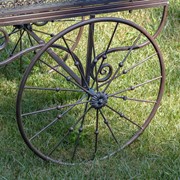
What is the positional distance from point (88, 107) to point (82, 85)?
433mm

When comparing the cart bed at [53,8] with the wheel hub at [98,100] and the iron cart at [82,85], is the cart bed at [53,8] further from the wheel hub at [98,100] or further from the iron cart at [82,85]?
the wheel hub at [98,100]

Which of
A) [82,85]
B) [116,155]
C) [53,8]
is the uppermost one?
[53,8]

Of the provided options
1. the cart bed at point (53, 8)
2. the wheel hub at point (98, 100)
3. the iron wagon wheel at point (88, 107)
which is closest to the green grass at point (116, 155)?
the iron wagon wheel at point (88, 107)

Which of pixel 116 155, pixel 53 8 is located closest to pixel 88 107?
pixel 116 155

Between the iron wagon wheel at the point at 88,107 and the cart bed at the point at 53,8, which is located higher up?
the cart bed at the point at 53,8

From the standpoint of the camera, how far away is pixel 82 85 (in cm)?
267

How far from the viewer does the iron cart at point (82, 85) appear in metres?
2.43

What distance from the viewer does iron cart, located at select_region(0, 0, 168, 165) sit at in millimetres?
2430

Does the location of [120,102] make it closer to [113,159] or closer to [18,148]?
[113,159]

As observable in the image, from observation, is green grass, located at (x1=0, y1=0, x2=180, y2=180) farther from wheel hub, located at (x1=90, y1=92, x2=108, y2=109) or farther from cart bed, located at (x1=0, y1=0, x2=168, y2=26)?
cart bed, located at (x1=0, y1=0, x2=168, y2=26)

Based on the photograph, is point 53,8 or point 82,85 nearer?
point 53,8

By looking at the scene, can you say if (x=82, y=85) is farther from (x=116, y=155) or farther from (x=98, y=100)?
(x=116, y=155)

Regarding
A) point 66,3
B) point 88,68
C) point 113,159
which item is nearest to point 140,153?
point 113,159

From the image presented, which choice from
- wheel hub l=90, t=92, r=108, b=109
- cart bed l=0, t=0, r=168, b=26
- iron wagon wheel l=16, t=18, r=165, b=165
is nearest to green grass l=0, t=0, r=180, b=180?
iron wagon wheel l=16, t=18, r=165, b=165
